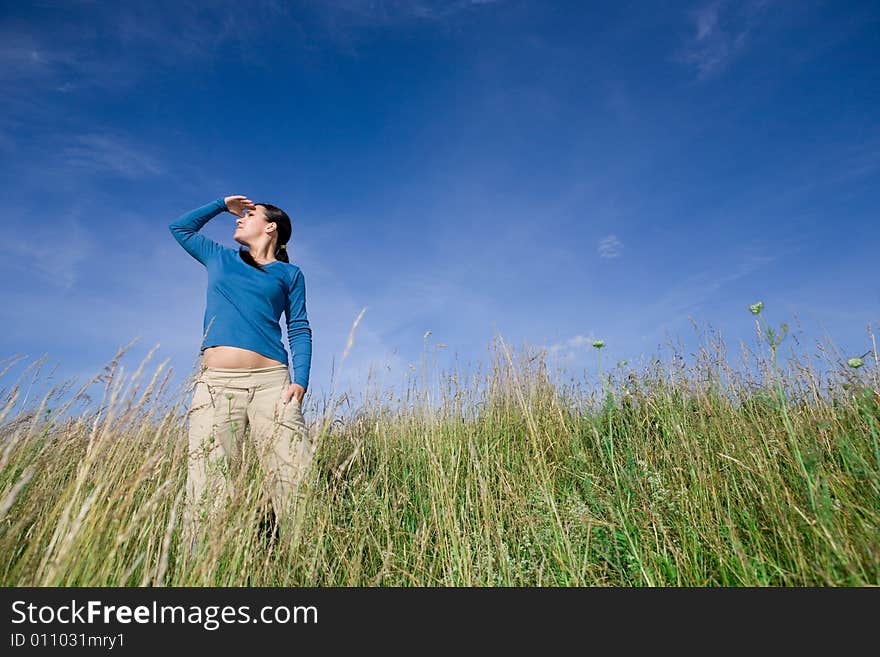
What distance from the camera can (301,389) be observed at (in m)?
3.09

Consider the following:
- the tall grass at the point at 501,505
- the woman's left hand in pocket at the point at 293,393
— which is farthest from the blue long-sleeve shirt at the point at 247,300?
the tall grass at the point at 501,505

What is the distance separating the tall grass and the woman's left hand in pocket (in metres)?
0.41

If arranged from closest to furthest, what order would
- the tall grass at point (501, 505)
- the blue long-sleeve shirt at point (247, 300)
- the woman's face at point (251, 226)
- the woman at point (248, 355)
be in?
the tall grass at point (501, 505)
the woman at point (248, 355)
the blue long-sleeve shirt at point (247, 300)
the woman's face at point (251, 226)

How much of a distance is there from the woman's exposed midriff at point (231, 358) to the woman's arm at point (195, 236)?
74 cm

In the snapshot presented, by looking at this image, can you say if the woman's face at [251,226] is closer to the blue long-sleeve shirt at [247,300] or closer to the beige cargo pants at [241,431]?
the blue long-sleeve shirt at [247,300]

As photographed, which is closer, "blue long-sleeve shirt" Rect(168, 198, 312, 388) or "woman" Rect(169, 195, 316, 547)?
"woman" Rect(169, 195, 316, 547)

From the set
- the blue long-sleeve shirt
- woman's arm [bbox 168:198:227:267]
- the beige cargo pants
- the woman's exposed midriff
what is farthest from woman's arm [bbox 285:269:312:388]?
woman's arm [bbox 168:198:227:267]

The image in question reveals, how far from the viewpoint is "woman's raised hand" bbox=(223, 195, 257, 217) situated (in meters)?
3.63

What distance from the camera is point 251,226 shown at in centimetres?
360

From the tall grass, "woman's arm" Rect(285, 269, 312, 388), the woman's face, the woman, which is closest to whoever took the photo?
the tall grass

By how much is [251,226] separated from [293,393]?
55.7 inches

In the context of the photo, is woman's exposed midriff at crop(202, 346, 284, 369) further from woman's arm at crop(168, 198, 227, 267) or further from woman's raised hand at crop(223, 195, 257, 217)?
woman's raised hand at crop(223, 195, 257, 217)

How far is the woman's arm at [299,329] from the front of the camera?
131 inches

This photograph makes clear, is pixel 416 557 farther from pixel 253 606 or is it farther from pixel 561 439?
pixel 561 439
